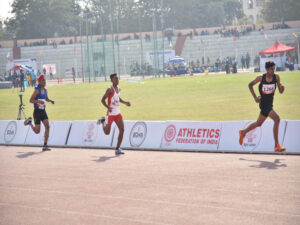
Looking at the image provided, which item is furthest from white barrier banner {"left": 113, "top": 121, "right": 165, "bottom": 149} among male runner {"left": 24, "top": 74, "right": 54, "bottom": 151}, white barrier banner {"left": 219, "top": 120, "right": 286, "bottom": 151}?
male runner {"left": 24, "top": 74, "right": 54, "bottom": 151}

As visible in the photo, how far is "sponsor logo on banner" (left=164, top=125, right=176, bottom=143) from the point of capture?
15.5m

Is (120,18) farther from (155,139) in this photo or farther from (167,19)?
(155,139)

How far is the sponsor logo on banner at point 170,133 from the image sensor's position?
15508 mm

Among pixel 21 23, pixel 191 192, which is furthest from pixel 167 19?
pixel 191 192

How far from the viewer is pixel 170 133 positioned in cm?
1556

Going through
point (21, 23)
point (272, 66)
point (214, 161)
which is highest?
point (21, 23)

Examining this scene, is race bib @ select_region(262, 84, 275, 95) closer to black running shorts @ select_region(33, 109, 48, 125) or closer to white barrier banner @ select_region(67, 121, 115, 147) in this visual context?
white barrier banner @ select_region(67, 121, 115, 147)

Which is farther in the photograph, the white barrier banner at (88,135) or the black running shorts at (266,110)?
the white barrier banner at (88,135)

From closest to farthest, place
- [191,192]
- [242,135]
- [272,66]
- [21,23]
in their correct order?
1. [191,192]
2. [272,66]
3. [242,135]
4. [21,23]

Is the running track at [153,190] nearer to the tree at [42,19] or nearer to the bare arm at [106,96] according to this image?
the bare arm at [106,96]

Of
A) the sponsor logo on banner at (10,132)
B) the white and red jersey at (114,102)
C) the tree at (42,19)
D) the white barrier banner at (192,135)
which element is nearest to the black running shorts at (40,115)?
the white and red jersey at (114,102)

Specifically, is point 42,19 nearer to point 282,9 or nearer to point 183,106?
point 282,9

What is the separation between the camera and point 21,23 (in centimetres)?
10169

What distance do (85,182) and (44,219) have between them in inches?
115
